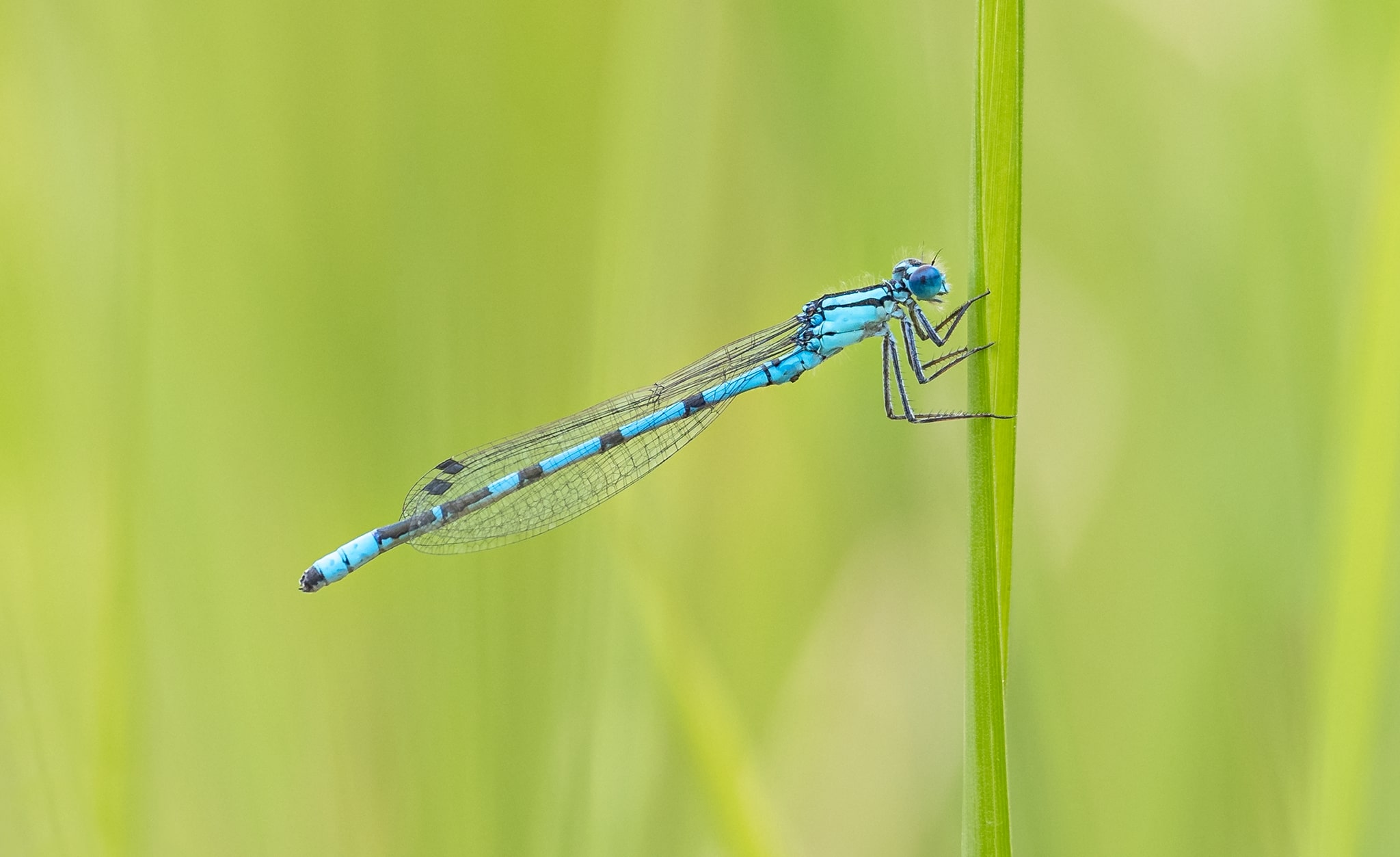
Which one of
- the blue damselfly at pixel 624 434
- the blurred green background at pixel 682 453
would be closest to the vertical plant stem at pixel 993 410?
the blurred green background at pixel 682 453

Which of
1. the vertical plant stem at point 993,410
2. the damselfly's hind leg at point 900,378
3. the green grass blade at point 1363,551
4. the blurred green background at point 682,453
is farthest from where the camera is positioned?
the damselfly's hind leg at point 900,378

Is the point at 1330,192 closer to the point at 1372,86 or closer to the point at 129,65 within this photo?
the point at 1372,86

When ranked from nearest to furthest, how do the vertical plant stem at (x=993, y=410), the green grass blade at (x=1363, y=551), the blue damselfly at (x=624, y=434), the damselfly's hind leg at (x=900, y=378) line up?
the vertical plant stem at (x=993, y=410), the green grass blade at (x=1363, y=551), the damselfly's hind leg at (x=900, y=378), the blue damselfly at (x=624, y=434)

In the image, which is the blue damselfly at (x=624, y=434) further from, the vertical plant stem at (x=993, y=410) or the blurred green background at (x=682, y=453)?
the vertical plant stem at (x=993, y=410)

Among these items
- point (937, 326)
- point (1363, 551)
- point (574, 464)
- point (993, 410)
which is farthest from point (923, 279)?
point (993, 410)

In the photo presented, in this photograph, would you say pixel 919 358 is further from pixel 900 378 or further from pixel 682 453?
pixel 682 453

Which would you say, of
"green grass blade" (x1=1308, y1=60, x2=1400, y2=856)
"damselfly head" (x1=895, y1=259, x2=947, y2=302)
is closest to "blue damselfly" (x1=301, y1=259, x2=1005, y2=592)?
"damselfly head" (x1=895, y1=259, x2=947, y2=302)

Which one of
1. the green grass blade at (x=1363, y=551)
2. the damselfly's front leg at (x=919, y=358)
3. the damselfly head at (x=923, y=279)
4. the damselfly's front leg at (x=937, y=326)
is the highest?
the damselfly head at (x=923, y=279)
